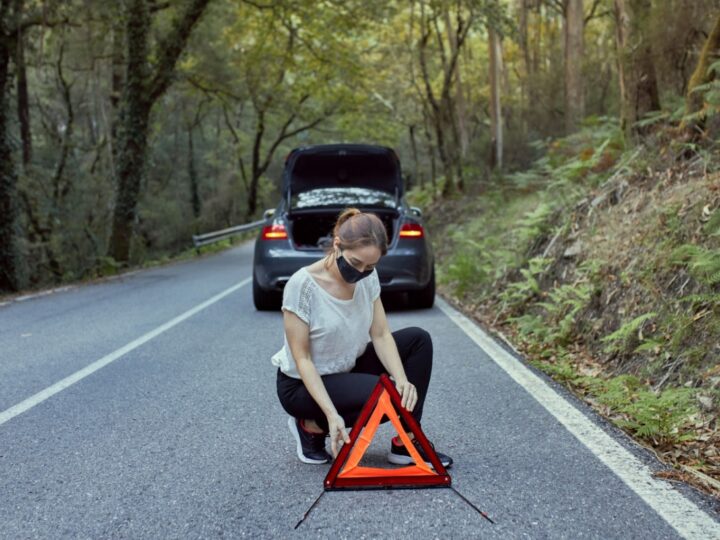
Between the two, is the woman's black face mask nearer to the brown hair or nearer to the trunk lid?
the brown hair

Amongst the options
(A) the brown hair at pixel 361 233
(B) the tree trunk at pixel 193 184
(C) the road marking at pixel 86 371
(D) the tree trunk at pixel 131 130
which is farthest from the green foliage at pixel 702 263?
(B) the tree trunk at pixel 193 184

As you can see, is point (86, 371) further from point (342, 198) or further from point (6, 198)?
point (6, 198)

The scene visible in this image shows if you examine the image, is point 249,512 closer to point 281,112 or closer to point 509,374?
point 509,374

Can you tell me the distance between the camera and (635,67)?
11.5m

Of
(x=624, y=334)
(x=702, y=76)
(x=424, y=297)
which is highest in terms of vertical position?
(x=702, y=76)

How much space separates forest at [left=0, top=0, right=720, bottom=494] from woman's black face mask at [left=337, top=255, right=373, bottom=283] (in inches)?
75.2

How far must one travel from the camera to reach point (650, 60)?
1144 cm

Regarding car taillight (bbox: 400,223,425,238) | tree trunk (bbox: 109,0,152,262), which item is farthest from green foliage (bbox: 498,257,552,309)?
tree trunk (bbox: 109,0,152,262)

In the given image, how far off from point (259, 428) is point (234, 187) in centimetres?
4825

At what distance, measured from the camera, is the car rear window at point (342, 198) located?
33.8 ft

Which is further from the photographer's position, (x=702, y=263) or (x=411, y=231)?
(x=411, y=231)

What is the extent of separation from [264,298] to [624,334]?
17.7ft

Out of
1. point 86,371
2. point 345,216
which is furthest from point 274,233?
point 345,216

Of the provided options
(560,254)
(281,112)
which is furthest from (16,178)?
(281,112)
